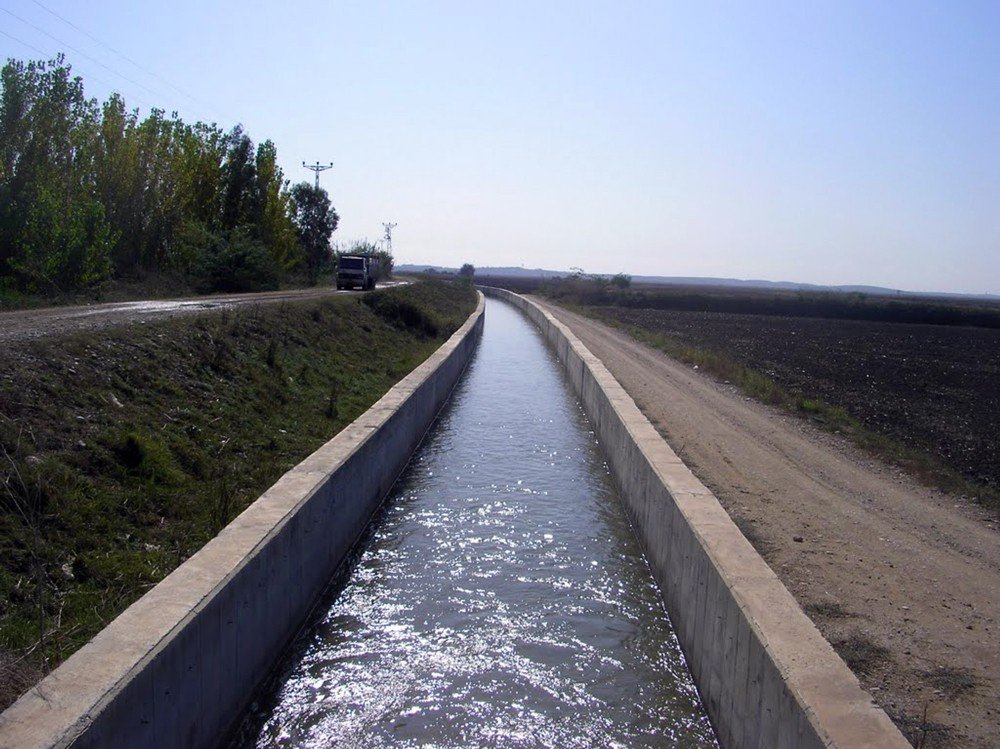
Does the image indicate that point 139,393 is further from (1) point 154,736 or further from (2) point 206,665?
(1) point 154,736

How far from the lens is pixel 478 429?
649 inches

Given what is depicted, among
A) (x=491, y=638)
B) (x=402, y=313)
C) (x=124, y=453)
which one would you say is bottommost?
(x=491, y=638)

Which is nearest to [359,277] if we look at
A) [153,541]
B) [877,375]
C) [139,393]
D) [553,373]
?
[553,373]

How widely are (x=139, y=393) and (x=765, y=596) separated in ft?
23.7

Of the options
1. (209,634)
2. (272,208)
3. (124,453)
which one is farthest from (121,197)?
(209,634)

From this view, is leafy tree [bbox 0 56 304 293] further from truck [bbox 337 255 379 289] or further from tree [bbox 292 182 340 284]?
tree [bbox 292 182 340 284]

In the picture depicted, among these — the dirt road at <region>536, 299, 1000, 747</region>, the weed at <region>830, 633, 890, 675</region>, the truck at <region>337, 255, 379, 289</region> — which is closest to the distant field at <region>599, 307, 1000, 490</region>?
the dirt road at <region>536, 299, 1000, 747</region>

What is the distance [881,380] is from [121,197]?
31867mm

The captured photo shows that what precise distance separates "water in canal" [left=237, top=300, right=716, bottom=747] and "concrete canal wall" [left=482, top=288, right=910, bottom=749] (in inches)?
13.8

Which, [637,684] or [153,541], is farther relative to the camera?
[153,541]

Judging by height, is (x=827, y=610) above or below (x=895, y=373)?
above

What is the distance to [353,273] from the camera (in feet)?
139

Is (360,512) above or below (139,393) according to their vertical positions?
below

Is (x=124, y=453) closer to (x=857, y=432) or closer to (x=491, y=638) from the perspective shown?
(x=491, y=638)
